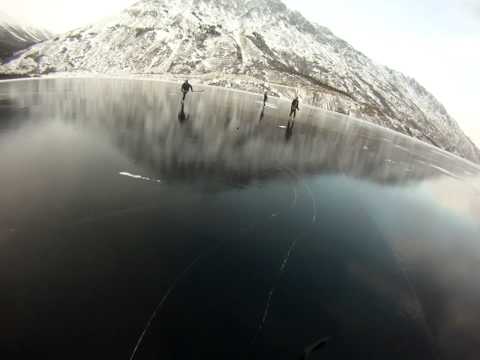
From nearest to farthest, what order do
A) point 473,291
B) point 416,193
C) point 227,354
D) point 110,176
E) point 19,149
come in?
point 227,354 < point 473,291 < point 110,176 < point 19,149 < point 416,193

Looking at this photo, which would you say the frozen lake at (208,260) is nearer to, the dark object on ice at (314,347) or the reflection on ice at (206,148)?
the dark object on ice at (314,347)

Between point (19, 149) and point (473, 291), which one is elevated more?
point (19, 149)

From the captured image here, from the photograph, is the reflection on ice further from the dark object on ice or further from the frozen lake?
the dark object on ice

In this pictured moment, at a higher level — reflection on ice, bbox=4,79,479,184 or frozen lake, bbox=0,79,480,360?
reflection on ice, bbox=4,79,479,184

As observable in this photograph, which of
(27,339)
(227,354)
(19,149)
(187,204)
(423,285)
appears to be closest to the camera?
(27,339)

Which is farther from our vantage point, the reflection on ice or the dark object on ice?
the reflection on ice

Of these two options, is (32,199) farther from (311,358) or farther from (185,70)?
(185,70)

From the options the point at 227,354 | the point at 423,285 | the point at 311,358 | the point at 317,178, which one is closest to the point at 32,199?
the point at 227,354

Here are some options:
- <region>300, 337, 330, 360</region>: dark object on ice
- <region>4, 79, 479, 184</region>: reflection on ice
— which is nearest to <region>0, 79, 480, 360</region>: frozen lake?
<region>300, 337, 330, 360</region>: dark object on ice

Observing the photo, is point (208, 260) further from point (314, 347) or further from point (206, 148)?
point (206, 148)
